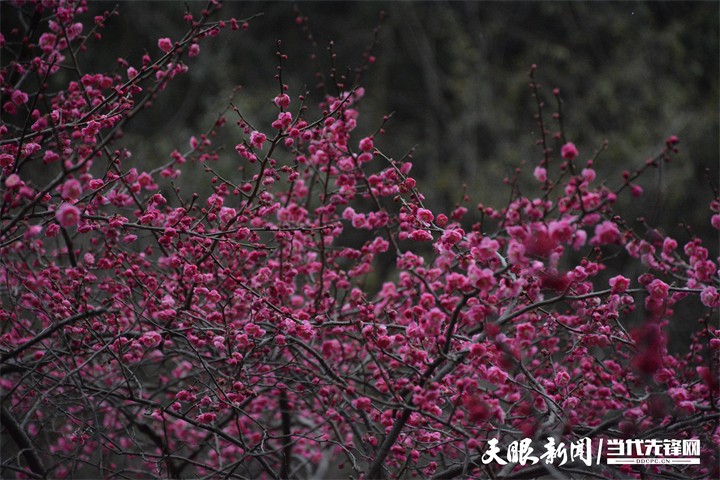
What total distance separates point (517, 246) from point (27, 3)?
7.17 feet

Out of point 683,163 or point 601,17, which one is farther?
point 601,17

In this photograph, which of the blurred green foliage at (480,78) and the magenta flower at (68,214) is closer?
the magenta flower at (68,214)

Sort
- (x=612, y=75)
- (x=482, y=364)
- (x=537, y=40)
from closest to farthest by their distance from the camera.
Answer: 1. (x=482, y=364)
2. (x=612, y=75)
3. (x=537, y=40)

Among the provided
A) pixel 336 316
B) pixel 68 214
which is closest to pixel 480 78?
pixel 336 316

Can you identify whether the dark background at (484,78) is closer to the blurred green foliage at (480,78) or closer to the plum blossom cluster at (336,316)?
→ the blurred green foliage at (480,78)

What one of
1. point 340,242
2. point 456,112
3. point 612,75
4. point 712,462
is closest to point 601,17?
point 612,75

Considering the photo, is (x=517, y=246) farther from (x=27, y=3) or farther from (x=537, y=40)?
(x=537, y=40)

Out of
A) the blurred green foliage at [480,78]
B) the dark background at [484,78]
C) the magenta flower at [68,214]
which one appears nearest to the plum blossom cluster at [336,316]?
the magenta flower at [68,214]

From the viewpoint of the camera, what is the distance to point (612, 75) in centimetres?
789

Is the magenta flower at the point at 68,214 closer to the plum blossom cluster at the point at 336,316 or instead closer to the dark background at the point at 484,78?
the plum blossom cluster at the point at 336,316

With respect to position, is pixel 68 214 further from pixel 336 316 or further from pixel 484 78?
pixel 484 78

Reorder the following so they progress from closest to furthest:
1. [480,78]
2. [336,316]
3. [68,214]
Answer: [68,214] < [336,316] < [480,78]

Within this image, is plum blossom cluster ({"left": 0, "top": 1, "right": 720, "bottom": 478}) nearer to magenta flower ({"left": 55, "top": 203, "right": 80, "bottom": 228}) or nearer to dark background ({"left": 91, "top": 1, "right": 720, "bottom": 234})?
magenta flower ({"left": 55, "top": 203, "right": 80, "bottom": 228})

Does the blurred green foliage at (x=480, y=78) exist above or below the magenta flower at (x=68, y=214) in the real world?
above
